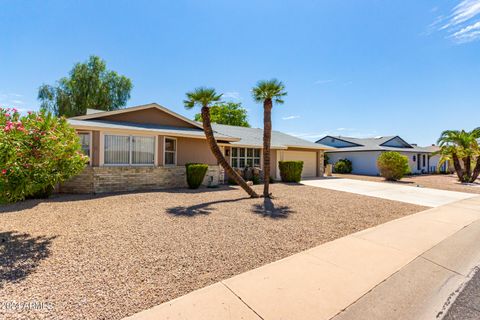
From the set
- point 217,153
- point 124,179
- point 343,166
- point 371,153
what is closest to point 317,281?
point 217,153

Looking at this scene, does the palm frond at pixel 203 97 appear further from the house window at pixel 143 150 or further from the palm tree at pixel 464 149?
the palm tree at pixel 464 149

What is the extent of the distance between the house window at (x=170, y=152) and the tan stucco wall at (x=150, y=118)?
4.74 feet

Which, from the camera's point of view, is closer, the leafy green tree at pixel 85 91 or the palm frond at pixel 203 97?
the palm frond at pixel 203 97

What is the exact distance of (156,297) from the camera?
3176 mm

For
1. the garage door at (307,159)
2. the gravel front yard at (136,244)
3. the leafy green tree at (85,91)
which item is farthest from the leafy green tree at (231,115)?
the gravel front yard at (136,244)

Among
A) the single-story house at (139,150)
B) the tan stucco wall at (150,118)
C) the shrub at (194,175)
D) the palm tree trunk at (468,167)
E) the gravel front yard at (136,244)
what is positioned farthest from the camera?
the palm tree trunk at (468,167)

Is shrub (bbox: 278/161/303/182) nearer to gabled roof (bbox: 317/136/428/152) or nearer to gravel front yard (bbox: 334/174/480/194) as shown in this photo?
gravel front yard (bbox: 334/174/480/194)

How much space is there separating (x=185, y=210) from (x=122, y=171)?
5528mm

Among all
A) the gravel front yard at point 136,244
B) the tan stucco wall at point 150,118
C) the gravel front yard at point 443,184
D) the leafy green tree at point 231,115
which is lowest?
the gravel front yard at point 136,244

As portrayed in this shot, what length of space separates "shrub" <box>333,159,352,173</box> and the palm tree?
932cm

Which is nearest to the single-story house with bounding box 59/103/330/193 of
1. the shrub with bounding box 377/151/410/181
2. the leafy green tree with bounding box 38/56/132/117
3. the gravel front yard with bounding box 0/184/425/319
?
the gravel front yard with bounding box 0/184/425/319

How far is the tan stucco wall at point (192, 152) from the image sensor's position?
47.5 ft

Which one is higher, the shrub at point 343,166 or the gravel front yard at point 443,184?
the shrub at point 343,166

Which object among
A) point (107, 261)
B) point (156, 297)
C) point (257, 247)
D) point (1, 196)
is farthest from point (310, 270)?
point (1, 196)
